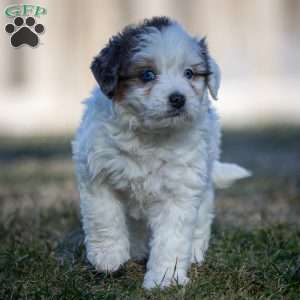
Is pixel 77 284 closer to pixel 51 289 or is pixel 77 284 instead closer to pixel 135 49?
pixel 51 289

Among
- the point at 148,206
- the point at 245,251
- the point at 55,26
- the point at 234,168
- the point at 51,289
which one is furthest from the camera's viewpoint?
the point at 55,26

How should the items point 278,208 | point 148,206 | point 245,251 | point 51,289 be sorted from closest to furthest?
point 51,289
point 148,206
point 245,251
point 278,208

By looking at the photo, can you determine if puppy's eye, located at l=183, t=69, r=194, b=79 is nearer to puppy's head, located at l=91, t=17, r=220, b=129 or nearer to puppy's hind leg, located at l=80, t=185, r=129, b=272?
puppy's head, located at l=91, t=17, r=220, b=129

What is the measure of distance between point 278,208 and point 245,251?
1.75 meters

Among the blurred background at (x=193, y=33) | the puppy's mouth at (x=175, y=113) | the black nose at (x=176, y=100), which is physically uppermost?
the black nose at (x=176, y=100)

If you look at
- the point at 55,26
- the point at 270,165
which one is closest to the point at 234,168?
the point at 270,165

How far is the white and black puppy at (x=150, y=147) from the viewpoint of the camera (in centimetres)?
443

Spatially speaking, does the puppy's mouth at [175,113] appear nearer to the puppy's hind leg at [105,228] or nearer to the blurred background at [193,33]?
the puppy's hind leg at [105,228]

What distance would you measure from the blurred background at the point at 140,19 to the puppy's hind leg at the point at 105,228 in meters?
11.0

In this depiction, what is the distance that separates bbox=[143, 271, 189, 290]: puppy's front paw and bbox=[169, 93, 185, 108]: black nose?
3.22 feet

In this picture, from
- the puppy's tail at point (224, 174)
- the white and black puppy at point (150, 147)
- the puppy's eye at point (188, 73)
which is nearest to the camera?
the white and black puppy at point (150, 147)

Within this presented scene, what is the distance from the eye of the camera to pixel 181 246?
4512mm

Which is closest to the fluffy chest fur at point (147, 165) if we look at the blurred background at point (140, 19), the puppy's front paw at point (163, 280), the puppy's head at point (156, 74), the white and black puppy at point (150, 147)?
the white and black puppy at point (150, 147)

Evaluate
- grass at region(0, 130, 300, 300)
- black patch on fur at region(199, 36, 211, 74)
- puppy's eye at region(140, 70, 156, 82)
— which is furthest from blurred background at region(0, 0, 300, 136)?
puppy's eye at region(140, 70, 156, 82)
